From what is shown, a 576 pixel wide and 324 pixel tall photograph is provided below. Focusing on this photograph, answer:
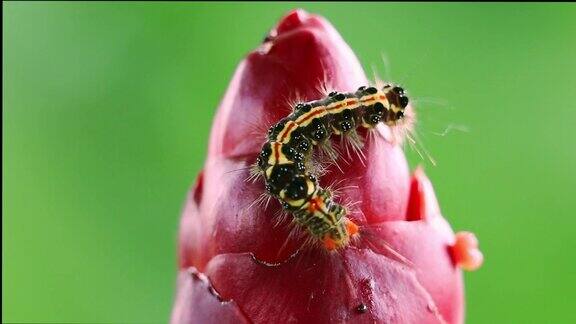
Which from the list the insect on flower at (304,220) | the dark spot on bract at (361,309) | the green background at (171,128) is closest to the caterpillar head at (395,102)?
the insect on flower at (304,220)

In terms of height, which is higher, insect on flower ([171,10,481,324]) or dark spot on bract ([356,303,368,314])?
insect on flower ([171,10,481,324])

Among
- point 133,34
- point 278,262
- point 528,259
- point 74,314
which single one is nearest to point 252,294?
point 278,262

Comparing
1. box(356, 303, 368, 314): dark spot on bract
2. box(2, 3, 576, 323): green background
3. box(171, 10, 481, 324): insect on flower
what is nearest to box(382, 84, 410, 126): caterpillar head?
box(171, 10, 481, 324): insect on flower

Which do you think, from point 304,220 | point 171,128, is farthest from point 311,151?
point 171,128

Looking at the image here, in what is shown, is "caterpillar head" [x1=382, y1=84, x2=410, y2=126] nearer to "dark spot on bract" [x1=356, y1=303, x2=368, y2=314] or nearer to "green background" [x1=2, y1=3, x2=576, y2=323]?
"dark spot on bract" [x1=356, y1=303, x2=368, y2=314]

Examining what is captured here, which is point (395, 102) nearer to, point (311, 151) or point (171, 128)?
point (311, 151)

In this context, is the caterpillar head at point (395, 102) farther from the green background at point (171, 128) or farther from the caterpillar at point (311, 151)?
the green background at point (171, 128)

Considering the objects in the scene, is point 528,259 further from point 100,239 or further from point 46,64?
point 46,64
